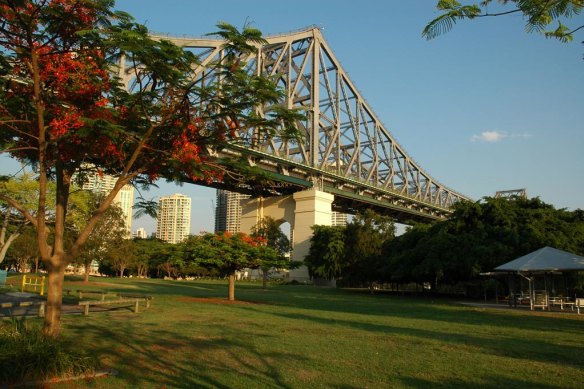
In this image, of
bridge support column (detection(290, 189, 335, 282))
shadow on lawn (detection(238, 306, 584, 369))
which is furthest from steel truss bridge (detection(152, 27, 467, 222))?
shadow on lawn (detection(238, 306, 584, 369))

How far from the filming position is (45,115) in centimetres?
784

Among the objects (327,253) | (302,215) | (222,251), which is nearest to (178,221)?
(302,215)

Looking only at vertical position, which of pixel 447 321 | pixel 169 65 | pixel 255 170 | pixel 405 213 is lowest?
pixel 447 321

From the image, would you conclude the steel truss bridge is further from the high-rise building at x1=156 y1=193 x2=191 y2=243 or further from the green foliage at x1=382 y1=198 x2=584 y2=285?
the high-rise building at x1=156 y1=193 x2=191 y2=243

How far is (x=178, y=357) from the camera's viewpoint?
27.1 ft

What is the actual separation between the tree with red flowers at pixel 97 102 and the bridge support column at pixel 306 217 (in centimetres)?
4856

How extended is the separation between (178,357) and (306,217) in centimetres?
5039

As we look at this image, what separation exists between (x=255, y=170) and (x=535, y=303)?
20.1 metres

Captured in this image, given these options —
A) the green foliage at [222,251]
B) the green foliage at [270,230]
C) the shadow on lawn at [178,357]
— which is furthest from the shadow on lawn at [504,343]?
the green foliage at [270,230]

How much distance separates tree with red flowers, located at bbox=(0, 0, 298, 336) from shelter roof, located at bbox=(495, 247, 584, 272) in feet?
53.6

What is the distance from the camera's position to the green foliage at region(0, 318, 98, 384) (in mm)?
6109

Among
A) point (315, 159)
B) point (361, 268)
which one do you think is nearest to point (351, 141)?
point (315, 159)

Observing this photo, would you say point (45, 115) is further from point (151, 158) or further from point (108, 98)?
point (151, 158)

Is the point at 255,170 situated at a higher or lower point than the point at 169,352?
higher
